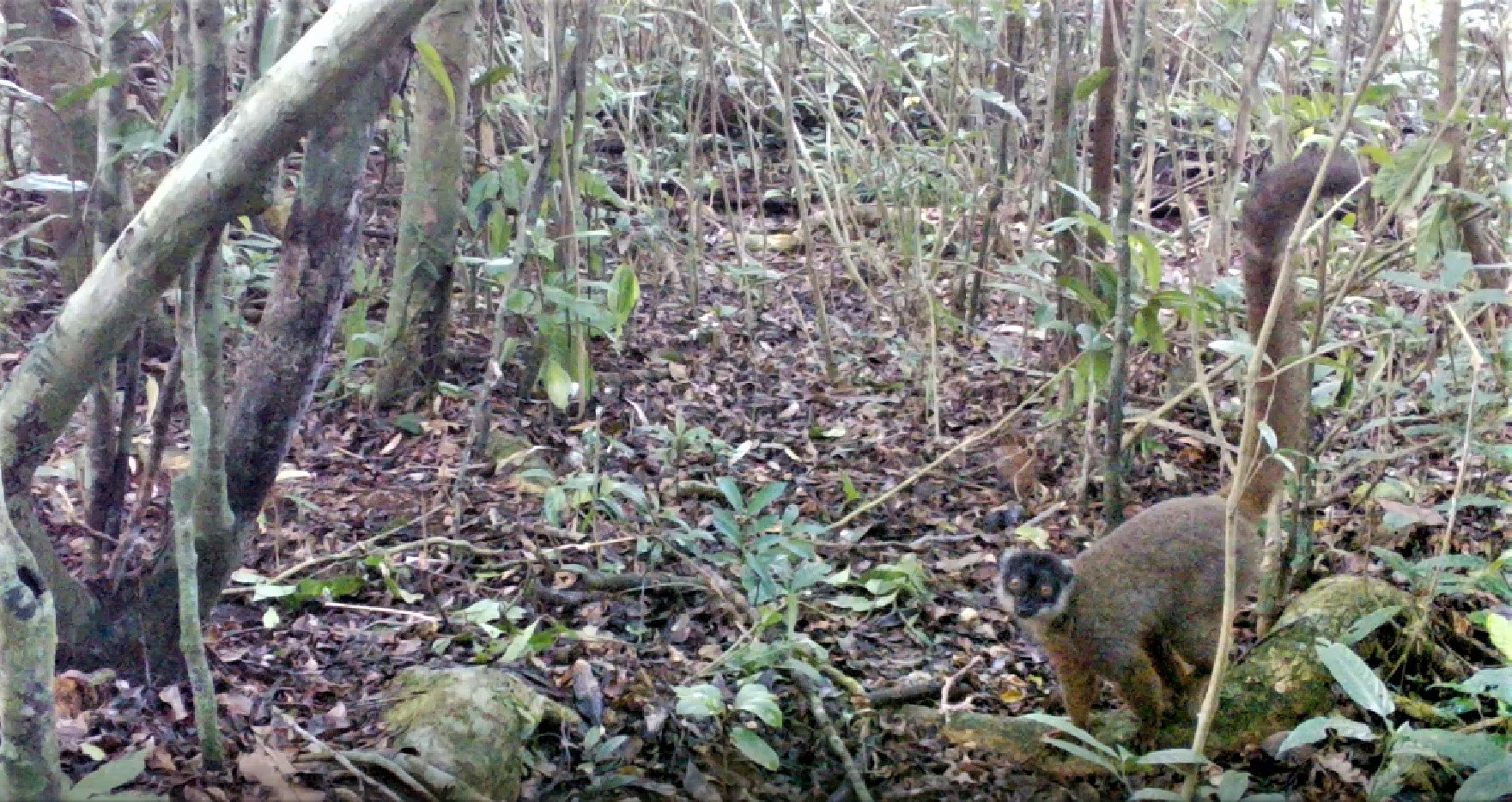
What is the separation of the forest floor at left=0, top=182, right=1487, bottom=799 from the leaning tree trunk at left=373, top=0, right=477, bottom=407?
20cm

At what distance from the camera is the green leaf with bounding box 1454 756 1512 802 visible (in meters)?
2.38

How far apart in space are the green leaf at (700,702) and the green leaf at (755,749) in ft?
0.25

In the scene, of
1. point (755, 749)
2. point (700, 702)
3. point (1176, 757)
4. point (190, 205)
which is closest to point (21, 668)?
point (190, 205)

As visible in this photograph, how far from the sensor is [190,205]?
95.3 inches

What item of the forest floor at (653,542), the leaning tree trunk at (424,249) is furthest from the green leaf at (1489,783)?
the leaning tree trunk at (424,249)

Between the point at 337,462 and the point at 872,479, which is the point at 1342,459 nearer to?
the point at 872,479

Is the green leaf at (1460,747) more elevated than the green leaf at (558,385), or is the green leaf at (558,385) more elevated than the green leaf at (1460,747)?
the green leaf at (1460,747)

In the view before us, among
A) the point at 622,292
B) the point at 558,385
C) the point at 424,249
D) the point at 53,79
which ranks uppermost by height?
the point at 53,79

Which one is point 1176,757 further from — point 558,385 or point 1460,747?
point 558,385

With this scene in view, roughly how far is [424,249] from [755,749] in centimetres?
318

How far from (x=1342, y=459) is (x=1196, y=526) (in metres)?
0.72

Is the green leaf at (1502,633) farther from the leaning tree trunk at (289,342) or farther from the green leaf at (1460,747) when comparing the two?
the leaning tree trunk at (289,342)

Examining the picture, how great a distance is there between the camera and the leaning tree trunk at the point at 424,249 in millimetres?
5570

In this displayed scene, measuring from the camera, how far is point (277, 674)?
11.7 ft
